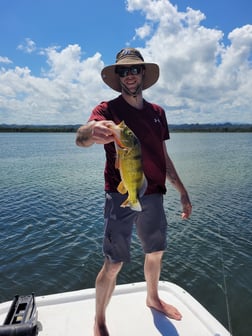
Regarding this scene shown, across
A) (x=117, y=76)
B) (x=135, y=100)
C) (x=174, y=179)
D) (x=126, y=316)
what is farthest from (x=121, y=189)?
(x=126, y=316)

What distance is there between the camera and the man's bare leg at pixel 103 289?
336 cm

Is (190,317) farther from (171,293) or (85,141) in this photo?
(85,141)

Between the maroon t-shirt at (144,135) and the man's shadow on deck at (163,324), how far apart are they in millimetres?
1565

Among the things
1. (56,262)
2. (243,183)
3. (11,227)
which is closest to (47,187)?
(11,227)

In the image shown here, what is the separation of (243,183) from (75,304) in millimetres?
15632

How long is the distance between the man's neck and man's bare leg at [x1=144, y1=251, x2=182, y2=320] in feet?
5.98

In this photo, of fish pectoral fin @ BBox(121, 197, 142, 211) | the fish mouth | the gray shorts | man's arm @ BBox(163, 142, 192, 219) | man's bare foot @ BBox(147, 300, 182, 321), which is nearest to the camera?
the fish mouth

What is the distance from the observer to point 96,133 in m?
2.78

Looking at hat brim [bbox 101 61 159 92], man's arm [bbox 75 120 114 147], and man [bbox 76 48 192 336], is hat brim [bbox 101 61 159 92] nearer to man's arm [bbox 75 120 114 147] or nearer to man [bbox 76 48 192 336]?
man [bbox 76 48 192 336]

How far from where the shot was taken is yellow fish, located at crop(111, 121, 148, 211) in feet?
8.83

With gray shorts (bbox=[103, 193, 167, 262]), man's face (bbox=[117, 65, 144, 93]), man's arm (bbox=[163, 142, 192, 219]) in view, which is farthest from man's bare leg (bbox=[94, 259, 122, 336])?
man's face (bbox=[117, 65, 144, 93])

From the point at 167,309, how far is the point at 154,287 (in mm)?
308

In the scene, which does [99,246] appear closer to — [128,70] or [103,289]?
[103,289]

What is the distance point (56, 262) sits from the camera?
26.0 ft
